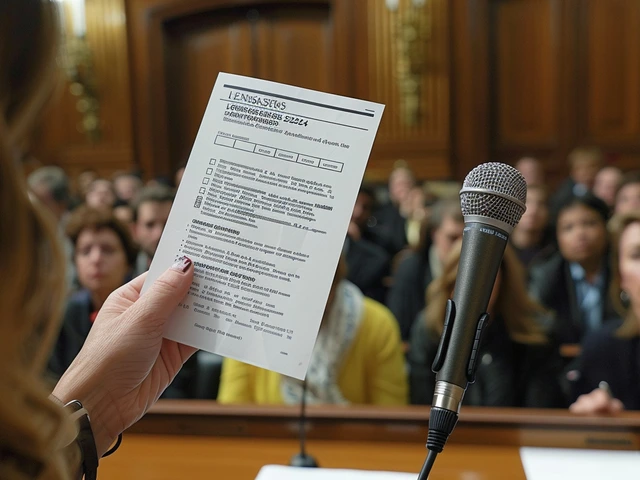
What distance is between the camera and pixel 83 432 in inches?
37.0

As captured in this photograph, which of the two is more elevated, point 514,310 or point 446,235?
point 446,235

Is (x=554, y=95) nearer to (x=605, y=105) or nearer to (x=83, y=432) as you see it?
(x=605, y=105)

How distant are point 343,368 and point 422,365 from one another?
304 millimetres

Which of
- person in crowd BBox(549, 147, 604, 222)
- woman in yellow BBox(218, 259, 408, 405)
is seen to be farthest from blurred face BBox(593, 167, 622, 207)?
woman in yellow BBox(218, 259, 408, 405)

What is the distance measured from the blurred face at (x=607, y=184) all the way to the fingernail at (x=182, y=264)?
15.1 feet

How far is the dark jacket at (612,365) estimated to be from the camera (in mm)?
2537

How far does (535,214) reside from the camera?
14.6 ft

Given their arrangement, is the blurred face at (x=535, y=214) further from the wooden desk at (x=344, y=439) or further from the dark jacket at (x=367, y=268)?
the wooden desk at (x=344, y=439)

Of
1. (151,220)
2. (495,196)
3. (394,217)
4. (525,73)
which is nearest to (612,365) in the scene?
(495,196)

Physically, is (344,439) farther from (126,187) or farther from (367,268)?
(126,187)

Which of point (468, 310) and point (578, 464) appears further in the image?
point (578, 464)

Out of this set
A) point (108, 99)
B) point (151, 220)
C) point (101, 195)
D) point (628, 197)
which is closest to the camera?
point (151, 220)

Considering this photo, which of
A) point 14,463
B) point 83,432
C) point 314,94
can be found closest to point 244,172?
point 314,94

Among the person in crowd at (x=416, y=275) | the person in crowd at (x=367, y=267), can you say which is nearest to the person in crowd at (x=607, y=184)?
the person in crowd at (x=367, y=267)
